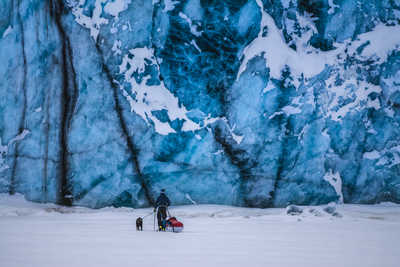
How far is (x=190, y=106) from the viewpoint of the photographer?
11758 millimetres

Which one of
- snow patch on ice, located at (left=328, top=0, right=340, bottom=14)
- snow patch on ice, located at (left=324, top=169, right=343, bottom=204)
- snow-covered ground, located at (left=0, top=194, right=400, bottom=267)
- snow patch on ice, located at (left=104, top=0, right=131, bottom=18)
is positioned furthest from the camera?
snow patch on ice, located at (left=328, top=0, right=340, bottom=14)

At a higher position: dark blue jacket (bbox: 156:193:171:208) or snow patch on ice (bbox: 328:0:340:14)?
snow patch on ice (bbox: 328:0:340:14)

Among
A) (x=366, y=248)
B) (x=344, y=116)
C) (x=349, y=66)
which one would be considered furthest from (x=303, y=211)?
(x=349, y=66)

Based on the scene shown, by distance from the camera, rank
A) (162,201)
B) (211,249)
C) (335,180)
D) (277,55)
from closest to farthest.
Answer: (211,249), (162,201), (335,180), (277,55)

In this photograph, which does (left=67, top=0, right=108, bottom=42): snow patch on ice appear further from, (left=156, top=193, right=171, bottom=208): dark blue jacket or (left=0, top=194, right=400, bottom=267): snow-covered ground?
(left=0, top=194, right=400, bottom=267): snow-covered ground

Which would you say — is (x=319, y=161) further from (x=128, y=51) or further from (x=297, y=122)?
(x=128, y=51)

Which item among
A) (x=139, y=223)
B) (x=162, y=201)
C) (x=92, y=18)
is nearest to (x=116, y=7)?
(x=92, y=18)

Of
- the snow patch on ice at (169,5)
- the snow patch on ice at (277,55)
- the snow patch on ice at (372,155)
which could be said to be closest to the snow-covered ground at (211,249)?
the snow patch on ice at (372,155)

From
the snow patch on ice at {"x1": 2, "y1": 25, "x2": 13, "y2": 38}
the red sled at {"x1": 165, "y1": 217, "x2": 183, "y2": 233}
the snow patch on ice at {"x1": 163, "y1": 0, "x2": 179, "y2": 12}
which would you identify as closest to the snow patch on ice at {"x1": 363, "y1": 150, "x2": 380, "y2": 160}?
the red sled at {"x1": 165, "y1": 217, "x2": 183, "y2": 233}

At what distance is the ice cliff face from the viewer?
36.3 ft

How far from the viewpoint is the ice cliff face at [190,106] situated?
36.3 ft

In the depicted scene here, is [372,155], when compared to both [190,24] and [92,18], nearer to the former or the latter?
[190,24]

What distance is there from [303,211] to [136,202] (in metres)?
5.58

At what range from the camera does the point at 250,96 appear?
11.8 metres
